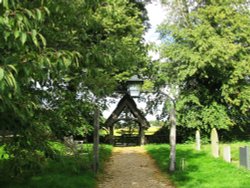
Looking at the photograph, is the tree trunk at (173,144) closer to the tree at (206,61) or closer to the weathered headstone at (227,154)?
the weathered headstone at (227,154)

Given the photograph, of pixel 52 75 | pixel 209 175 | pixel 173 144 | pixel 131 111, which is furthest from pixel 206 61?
pixel 52 75

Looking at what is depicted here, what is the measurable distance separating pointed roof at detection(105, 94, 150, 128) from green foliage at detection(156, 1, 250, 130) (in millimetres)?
2823

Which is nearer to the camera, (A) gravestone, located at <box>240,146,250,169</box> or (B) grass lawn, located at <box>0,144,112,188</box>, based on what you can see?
(B) grass lawn, located at <box>0,144,112,188</box>

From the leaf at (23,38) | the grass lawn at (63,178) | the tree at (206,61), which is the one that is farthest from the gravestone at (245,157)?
the tree at (206,61)

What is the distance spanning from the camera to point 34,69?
4234 mm

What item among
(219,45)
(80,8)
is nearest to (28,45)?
(80,8)

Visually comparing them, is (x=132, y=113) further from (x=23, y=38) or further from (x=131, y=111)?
(x=23, y=38)

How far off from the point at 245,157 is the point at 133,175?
401cm

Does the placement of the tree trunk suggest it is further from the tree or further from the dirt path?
the tree

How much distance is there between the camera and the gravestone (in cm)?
1268

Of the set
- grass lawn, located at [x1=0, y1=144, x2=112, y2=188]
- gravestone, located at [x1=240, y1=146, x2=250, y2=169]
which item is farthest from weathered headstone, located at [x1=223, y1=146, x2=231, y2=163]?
grass lawn, located at [x1=0, y1=144, x2=112, y2=188]

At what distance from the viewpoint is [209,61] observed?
25578mm

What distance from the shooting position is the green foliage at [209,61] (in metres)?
26.4

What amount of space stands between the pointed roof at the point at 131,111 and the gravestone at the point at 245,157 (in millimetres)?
16336
